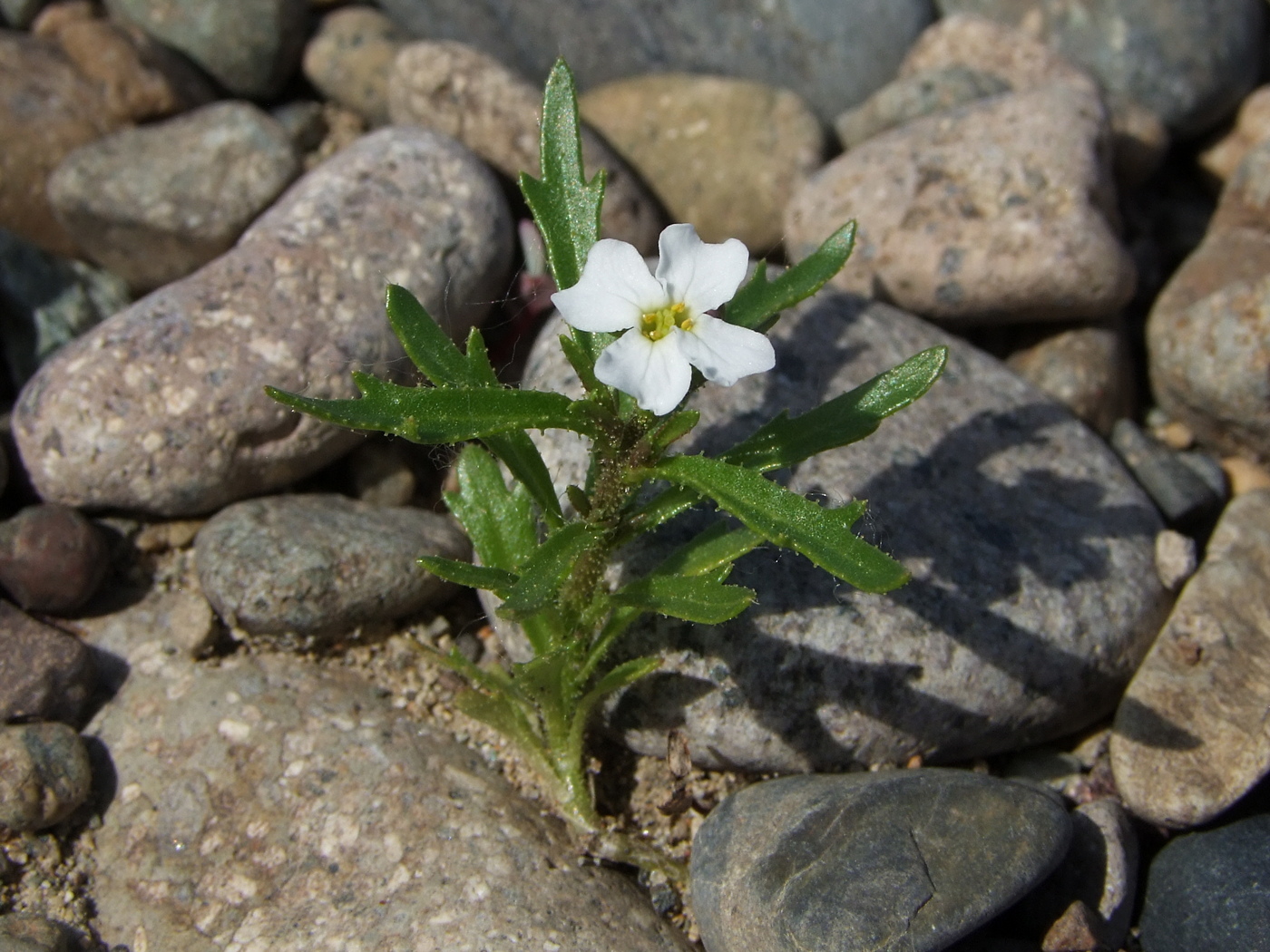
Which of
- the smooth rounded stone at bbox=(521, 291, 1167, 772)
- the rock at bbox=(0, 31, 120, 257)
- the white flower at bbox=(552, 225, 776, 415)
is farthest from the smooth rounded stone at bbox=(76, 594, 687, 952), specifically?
the rock at bbox=(0, 31, 120, 257)

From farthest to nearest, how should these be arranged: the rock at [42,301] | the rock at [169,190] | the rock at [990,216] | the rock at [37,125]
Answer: the rock at [37,125] < the rock at [169,190] < the rock at [42,301] < the rock at [990,216]

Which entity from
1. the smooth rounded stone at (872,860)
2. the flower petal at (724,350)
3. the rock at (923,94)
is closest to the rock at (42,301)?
the flower petal at (724,350)

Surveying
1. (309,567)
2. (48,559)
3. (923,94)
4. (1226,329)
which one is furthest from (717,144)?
(48,559)

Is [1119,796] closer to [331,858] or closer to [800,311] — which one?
[800,311]

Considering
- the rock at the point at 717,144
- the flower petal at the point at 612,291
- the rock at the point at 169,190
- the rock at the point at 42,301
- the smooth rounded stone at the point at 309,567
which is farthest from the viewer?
the rock at the point at 717,144

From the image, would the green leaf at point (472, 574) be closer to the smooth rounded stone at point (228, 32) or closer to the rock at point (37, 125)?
the rock at point (37, 125)

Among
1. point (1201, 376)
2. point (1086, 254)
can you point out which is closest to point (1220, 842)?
point (1201, 376)
